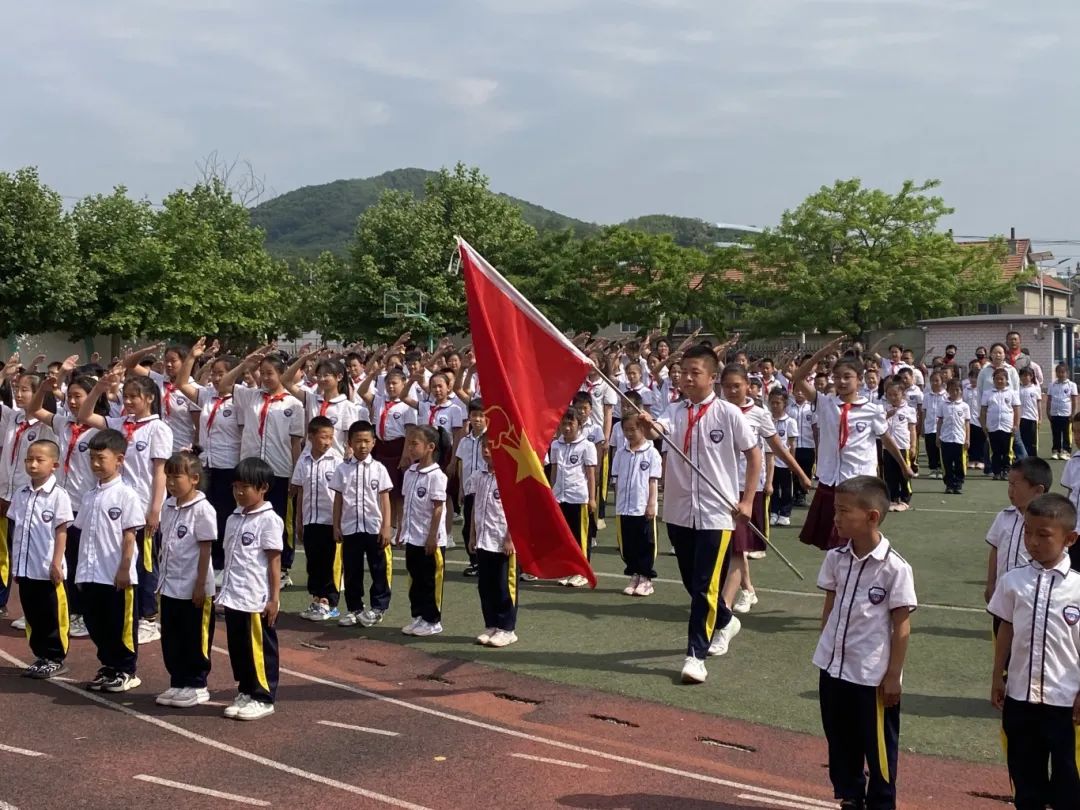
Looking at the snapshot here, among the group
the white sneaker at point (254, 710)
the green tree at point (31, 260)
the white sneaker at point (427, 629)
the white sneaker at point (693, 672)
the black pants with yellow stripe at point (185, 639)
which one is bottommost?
the white sneaker at point (254, 710)

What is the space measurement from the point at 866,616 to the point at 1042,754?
2.79ft

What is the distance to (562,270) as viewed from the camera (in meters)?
41.9

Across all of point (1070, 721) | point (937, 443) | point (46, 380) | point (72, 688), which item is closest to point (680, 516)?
point (1070, 721)

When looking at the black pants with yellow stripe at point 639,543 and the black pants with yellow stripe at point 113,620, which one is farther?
the black pants with yellow stripe at point 639,543

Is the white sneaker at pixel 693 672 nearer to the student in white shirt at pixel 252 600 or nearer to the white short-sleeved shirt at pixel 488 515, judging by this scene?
the white short-sleeved shirt at pixel 488 515

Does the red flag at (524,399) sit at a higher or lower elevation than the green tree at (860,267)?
lower

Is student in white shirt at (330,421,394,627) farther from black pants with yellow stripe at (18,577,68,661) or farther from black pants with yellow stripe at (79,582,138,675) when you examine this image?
black pants with yellow stripe at (18,577,68,661)

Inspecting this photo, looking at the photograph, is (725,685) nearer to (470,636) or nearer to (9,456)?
(470,636)

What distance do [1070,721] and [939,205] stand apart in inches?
1418

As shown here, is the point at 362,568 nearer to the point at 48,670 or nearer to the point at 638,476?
the point at 48,670

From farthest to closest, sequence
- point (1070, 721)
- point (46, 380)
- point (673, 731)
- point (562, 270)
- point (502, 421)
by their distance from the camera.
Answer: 1. point (562, 270)
2. point (46, 380)
3. point (502, 421)
4. point (673, 731)
5. point (1070, 721)

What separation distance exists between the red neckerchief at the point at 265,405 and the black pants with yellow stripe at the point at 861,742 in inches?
236

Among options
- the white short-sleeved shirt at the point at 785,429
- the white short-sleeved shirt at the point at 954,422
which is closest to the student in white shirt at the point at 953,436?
the white short-sleeved shirt at the point at 954,422

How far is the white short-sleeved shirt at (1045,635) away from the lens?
14.4 ft
